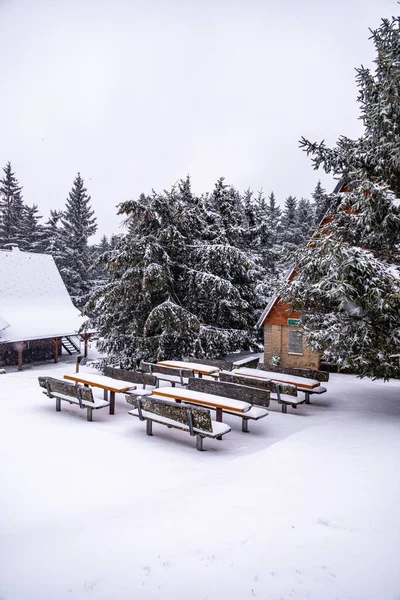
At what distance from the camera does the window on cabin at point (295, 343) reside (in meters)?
17.9

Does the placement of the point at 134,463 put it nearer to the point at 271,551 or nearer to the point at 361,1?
the point at 271,551

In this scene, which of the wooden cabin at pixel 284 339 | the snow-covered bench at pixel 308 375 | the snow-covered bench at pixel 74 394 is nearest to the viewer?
the snow-covered bench at pixel 74 394

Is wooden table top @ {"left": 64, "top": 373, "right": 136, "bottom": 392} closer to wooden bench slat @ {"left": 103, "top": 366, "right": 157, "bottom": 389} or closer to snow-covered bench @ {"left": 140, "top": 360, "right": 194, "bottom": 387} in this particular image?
wooden bench slat @ {"left": 103, "top": 366, "right": 157, "bottom": 389}

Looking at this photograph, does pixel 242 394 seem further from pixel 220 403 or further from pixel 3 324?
pixel 3 324

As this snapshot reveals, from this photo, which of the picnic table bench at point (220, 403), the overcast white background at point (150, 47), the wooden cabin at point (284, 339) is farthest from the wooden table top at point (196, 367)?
the overcast white background at point (150, 47)

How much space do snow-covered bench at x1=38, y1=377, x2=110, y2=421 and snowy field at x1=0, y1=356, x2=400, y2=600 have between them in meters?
0.65

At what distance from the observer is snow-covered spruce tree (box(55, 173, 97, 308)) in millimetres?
38062

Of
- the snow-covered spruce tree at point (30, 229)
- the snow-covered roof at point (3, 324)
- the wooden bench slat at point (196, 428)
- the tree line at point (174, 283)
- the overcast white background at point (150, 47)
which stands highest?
the snow-covered spruce tree at point (30, 229)

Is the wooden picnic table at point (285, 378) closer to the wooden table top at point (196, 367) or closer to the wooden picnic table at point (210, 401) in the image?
the wooden table top at point (196, 367)

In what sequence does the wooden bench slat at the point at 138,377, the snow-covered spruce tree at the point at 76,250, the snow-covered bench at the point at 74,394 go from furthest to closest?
the snow-covered spruce tree at the point at 76,250 → the wooden bench slat at the point at 138,377 → the snow-covered bench at the point at 74,394

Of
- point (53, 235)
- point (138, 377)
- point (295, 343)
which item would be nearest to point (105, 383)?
point (138, 377)

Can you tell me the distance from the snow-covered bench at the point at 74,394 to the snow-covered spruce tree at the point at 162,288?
6872mm

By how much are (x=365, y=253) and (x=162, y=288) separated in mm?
10429

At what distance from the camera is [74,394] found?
8.97m
